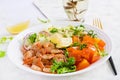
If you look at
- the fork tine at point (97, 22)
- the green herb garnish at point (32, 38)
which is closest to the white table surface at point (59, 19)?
the fork tine at point (97, 22)

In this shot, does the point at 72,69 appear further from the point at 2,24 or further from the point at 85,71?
the point at 2,24

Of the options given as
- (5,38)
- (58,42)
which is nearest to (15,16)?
(5,38)

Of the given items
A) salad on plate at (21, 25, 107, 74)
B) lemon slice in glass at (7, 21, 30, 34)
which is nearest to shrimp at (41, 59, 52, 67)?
salad on plate at (21, 25, 107, 74)

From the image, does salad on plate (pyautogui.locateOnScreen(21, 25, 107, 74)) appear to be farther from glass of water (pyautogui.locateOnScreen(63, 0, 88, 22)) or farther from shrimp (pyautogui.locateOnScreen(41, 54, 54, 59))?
glass of water (pyautogui.locateOnScreen(63, 0, 88, 22))

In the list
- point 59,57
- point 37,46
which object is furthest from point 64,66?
point 37,46

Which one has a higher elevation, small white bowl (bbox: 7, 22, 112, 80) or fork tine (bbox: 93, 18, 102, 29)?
small white bowl (bbox: 7, 22, 112, 80)

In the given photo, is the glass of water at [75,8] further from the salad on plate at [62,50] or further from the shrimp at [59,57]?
the shrimp at [59,57]
